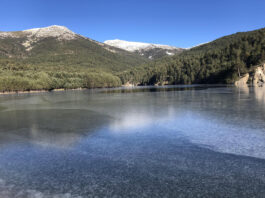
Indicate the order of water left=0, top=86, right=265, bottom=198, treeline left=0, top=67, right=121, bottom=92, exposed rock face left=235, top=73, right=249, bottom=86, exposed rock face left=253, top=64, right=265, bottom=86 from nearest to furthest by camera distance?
water left=0, top=86, right=265, bottom=198 → exposed rock face left=253, top=64, right=265, bottom=86 → exposed rock face left=235, top=73, right=249, bottom=86 → treeline left=0, top=67, right=121, bottom=92

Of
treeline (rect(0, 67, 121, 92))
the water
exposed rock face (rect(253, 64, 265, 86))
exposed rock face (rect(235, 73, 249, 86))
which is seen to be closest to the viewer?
the water

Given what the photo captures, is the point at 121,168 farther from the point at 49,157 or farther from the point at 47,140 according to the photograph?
the point at 47,140

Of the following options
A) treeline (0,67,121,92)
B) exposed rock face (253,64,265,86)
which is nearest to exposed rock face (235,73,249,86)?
exposed rock face (253,64,265,86)

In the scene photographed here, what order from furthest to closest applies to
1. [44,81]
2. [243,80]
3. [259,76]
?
[44,81]
[243,80]
[259,76]

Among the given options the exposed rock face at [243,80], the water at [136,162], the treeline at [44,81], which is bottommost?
the water at [136,162]

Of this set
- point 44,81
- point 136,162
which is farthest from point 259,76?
point 44,81

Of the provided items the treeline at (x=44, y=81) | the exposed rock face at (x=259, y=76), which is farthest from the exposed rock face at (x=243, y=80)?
the treeline at (x=44, y=81)

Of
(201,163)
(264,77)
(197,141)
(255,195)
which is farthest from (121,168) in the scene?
(264,77)

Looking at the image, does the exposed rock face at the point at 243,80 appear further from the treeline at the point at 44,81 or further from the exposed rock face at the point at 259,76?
the treeline at the point at 44,81

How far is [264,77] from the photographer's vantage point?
338 feet

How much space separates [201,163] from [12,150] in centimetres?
959

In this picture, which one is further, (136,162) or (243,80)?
(243,80)

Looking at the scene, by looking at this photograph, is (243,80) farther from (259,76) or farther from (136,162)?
(136,162)

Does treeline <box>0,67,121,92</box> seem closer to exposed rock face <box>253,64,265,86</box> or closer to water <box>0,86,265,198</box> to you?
water <box>0,86,265,198</box>
